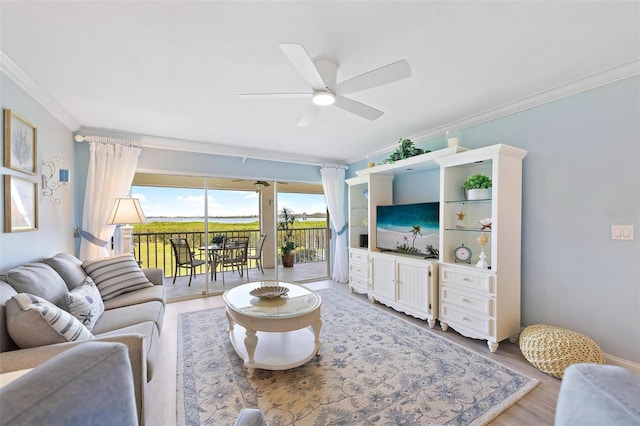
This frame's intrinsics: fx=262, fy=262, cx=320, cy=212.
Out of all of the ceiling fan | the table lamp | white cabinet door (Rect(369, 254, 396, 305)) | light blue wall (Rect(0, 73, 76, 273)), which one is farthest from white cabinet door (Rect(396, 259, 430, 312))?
light blue wall (Rect(0, 73, 76, 273))

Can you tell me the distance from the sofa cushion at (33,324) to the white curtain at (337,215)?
4024 millimetres

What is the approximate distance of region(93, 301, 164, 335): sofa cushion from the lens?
1872 millimetres

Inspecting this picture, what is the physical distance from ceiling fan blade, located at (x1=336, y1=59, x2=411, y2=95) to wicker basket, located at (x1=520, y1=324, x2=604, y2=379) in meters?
2.31

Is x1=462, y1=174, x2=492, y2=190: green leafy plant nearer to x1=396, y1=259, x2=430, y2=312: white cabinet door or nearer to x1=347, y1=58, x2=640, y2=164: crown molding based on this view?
x1=347, y1=58, x2=640, y2=164: crown molding

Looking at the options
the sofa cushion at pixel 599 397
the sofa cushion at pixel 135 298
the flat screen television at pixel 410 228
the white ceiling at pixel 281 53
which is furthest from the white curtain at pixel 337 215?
the sofa cushion at pixel 599 397

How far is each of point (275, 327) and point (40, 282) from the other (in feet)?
5.22

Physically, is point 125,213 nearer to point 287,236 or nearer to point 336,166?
point 287,236

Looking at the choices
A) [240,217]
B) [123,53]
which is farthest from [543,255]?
[240,217]

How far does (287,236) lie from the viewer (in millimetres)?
5469

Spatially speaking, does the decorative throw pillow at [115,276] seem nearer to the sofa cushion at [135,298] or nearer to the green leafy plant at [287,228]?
the sofa cushion at [135,298]

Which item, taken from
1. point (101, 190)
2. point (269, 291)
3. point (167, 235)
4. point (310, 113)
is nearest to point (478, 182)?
point (310, 113)

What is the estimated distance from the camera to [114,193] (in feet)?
11.2

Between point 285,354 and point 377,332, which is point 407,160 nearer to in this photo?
point 377,332

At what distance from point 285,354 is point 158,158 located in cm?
332
